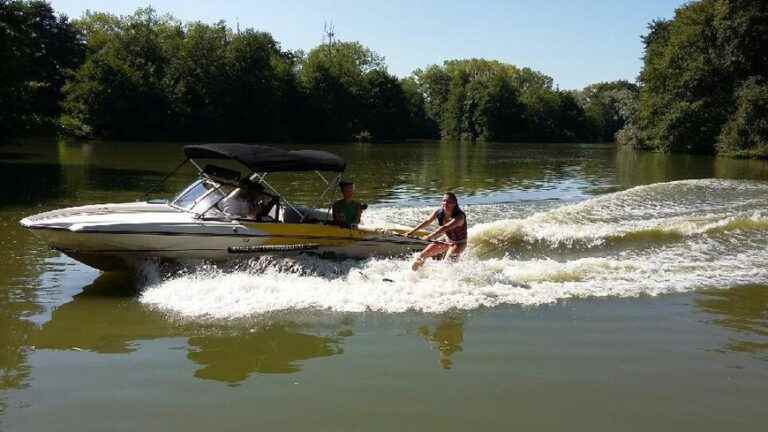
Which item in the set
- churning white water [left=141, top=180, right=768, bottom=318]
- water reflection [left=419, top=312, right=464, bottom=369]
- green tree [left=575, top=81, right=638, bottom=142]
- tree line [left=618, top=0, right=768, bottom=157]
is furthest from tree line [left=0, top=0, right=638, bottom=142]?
water reflection [left=419, top=312, right=464, bottom=369]

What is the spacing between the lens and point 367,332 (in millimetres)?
8602

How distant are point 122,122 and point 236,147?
181 ft

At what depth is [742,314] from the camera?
969 centimetres

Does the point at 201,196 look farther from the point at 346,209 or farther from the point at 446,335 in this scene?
the point at 446,335

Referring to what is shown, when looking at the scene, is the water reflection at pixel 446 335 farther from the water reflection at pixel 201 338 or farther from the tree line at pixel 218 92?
the tree line at pixel 218 92

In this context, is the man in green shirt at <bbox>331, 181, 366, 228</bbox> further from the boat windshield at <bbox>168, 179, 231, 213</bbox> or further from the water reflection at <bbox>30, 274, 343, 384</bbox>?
the water reflection at <bbox>30, 274, 343, 384</bbox>

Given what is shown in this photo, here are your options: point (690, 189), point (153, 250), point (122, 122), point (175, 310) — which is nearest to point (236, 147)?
point (153, 250)

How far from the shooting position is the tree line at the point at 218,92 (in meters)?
59.6

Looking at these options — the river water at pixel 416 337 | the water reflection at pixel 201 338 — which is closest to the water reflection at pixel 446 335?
the river water at pixel 416 337

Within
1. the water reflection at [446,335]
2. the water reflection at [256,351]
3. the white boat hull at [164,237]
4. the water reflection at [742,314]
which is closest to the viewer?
the water reflection at [256,351]

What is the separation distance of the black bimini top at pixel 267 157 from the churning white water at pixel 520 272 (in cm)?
159

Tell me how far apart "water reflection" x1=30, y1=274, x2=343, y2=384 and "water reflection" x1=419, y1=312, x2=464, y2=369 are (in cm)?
117

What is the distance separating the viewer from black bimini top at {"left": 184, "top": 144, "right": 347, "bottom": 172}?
36.5 ft

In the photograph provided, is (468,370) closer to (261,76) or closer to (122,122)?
(122,122)
